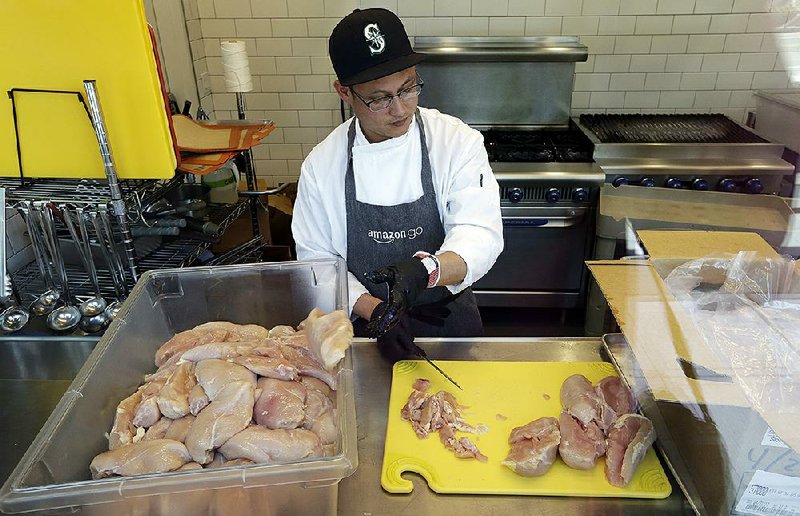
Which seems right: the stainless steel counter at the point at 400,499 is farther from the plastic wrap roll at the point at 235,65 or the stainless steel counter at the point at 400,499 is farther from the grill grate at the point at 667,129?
the grill grate at the point at 667,129

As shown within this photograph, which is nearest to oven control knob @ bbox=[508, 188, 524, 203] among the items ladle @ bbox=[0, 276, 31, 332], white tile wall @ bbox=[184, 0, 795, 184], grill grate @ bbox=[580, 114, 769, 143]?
grill grate @ bbox=[580, 114, 769, 143]

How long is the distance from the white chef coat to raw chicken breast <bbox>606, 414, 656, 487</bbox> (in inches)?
28.3

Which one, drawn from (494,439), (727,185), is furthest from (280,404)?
(727,185)

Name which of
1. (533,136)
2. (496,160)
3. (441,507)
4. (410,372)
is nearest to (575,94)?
(533,136)

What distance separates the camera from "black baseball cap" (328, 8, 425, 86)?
1711mm

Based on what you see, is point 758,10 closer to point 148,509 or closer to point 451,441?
point 451,441

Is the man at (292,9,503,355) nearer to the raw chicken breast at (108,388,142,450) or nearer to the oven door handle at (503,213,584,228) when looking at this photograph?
the raw chicken breast at (108,388,142,450)

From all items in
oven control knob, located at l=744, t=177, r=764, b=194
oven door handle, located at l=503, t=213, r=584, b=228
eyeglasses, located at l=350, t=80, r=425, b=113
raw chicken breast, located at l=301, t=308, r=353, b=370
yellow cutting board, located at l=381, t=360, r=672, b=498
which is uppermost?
eyeglasses, located at l=350, t=80, r=425, b=113

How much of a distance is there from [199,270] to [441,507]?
0.92m

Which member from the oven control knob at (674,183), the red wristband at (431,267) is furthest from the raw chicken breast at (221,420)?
the oven control knob at (674,183)

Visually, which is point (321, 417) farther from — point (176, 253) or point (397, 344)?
point (176, 253)

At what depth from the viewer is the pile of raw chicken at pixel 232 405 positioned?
1.13 m

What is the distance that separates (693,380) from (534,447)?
40cm

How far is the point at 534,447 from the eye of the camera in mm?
1343
